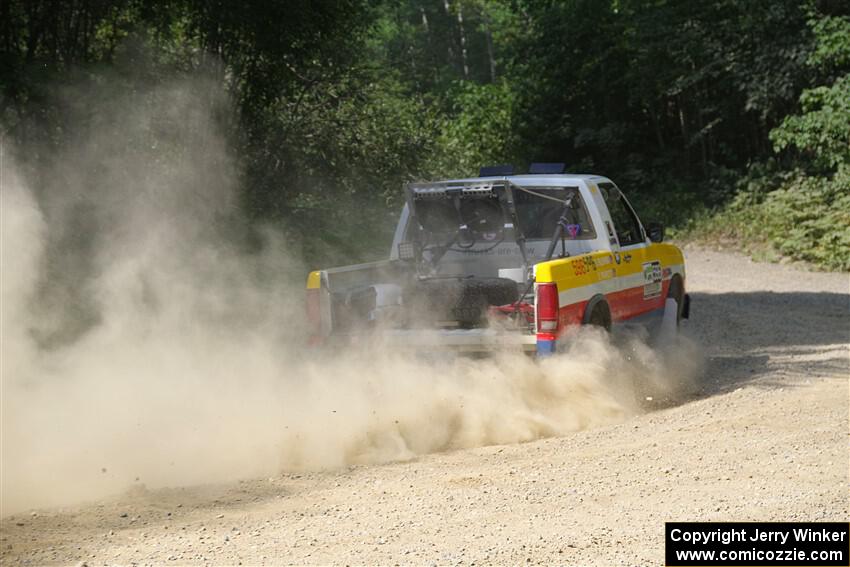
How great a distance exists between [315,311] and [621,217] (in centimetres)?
342

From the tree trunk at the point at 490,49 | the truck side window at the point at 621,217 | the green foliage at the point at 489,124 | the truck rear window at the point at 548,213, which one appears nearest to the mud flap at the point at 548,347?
the truck rear window at the point at 548,213

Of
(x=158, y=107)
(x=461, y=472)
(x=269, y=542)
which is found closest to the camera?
(x=269, y=542)

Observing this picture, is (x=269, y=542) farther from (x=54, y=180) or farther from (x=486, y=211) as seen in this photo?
(x=54, y=180)

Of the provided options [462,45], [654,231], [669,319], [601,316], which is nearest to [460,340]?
[601,316]

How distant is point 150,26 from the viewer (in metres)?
15.9

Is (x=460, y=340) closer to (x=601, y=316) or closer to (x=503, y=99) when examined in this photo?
(x=601, y=316)

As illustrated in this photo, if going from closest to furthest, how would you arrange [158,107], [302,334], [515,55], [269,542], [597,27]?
[269,542] → [302,334] → [158,107] → [597,27] → [515,55]

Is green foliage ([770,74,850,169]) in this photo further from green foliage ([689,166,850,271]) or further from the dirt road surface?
the dirt road surface

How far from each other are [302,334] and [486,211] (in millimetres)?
2102


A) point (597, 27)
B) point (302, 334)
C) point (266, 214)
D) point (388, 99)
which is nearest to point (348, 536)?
point (302, 334)

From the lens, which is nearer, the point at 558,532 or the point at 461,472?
the point at 558,532

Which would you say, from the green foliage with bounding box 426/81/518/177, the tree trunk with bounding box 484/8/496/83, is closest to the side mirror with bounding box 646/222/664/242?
the green foliage with bounding box 426/81/518/177

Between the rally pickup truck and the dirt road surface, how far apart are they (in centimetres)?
112

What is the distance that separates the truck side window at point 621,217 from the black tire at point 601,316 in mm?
995
